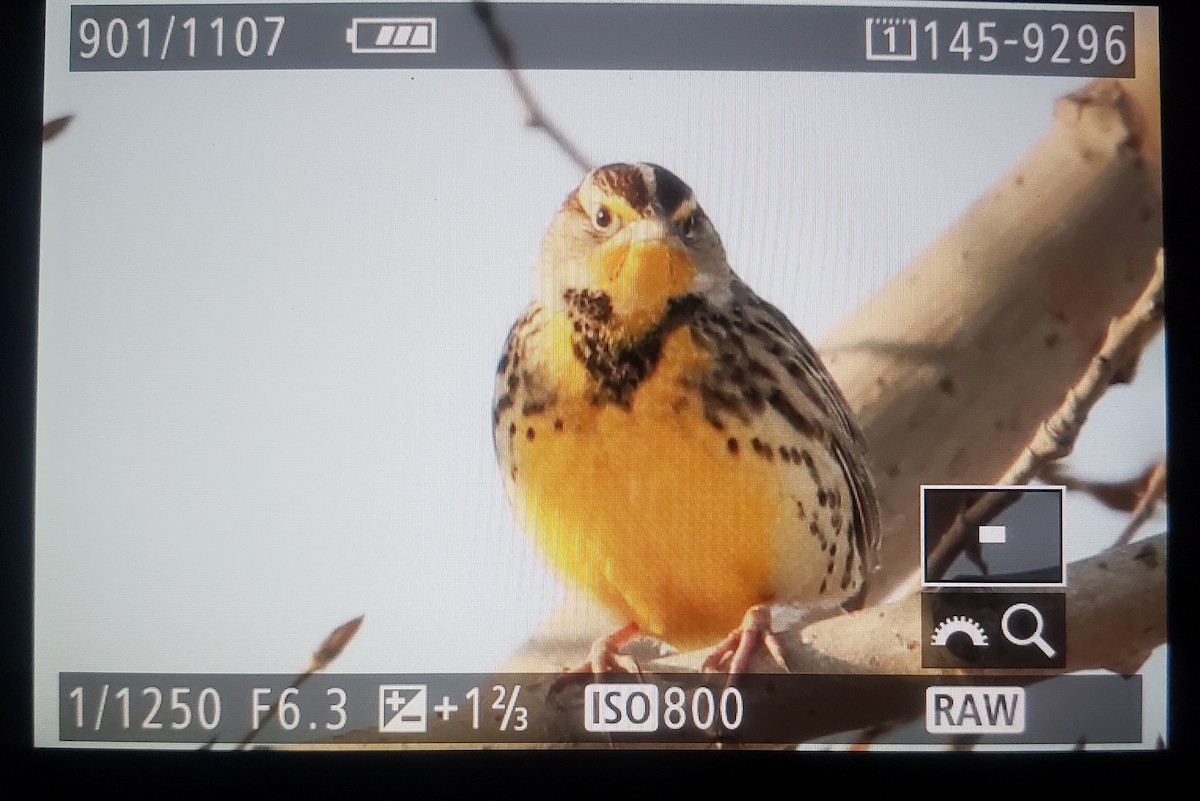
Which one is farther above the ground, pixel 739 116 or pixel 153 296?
pixel 739 116

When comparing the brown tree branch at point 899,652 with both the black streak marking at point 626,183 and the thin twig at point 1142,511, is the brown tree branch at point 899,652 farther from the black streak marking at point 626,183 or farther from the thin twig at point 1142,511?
the black streak marking at point 626,183

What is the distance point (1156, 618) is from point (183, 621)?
954 mm

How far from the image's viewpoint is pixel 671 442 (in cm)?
91

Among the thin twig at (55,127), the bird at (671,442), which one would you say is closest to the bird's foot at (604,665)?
the bird at (671,442)

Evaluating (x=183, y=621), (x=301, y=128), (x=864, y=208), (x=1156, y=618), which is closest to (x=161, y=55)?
(x=301, y=128)

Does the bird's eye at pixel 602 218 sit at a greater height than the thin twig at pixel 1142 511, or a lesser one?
greater

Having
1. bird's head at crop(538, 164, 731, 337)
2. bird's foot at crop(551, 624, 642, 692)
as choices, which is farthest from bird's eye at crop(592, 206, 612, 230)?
bird's foot at crop(551, 624, 642, 692)

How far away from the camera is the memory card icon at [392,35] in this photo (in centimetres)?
98

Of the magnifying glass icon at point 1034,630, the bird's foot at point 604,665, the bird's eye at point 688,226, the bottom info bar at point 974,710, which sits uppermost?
the bird's eye at point 688,226

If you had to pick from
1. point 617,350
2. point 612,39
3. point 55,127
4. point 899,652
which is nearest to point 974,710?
point 899,652

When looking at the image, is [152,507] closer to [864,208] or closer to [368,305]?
[368,305]

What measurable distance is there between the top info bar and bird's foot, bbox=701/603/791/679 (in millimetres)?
543

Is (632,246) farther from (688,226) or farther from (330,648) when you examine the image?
(330,648)

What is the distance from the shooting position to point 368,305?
3.17ft
